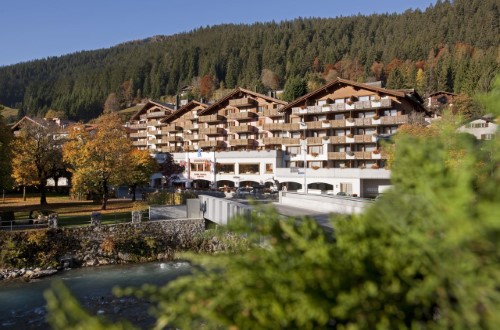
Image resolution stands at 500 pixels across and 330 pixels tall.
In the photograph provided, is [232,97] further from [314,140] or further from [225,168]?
[314,140]

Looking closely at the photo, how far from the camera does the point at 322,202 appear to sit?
86.8 ft

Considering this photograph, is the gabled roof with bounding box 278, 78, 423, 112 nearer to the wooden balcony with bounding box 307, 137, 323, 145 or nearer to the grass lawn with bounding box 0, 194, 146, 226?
the wooden balcony with bounding box 307, 137, 323, 145

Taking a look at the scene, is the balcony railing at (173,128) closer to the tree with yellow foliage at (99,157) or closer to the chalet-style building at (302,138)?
the chalet-style building at (302,138)

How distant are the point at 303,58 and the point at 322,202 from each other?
127337mm

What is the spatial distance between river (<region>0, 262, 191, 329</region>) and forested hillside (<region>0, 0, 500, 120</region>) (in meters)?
85.7

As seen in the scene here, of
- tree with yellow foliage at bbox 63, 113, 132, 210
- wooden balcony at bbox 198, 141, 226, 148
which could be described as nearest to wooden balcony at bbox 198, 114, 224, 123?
wooden balcony at bbox 198, 141, 226, 148

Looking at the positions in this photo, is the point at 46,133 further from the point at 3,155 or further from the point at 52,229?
the point at 52,229

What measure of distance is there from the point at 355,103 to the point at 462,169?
48.4 metres

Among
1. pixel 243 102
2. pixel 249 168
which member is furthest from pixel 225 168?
pixel 243 102

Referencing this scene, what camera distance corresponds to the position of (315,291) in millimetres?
2990

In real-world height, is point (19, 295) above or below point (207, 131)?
below

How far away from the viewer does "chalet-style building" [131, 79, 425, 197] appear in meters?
47.5

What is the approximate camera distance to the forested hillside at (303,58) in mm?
119100

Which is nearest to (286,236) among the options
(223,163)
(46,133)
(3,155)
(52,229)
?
(52,229)
